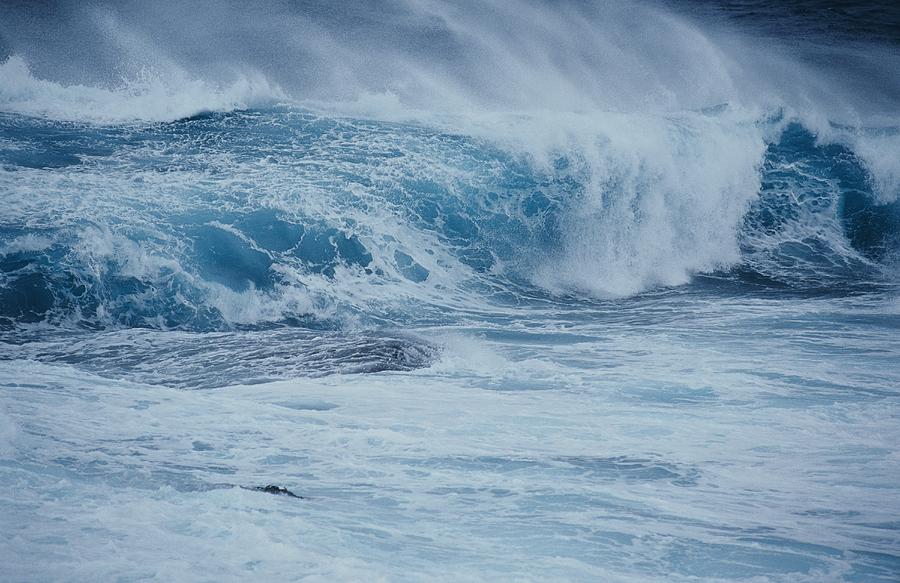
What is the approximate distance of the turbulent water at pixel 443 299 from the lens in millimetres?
4777

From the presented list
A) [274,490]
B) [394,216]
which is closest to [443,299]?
[394,216]

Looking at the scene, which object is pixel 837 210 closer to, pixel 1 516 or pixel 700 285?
pixel 700 285

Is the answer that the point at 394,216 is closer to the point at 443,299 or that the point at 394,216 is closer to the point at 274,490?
the point at 443,299

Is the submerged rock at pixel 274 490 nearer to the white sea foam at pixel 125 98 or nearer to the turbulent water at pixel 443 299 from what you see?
the turbulent water at pixel 443 299

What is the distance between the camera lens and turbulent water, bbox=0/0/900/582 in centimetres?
478

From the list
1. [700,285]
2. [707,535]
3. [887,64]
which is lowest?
[707,535]

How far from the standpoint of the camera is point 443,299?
11.5 m

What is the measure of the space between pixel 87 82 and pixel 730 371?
692 inches

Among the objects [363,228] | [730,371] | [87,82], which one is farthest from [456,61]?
[730,371]

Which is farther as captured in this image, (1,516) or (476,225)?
(476,225)

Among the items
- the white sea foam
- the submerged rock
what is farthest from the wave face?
the submerged rock

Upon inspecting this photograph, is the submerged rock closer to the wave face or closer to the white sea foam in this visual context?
the wave face

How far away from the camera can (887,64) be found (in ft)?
78.5

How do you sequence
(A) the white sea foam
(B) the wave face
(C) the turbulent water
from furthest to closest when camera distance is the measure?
1. (A) the white sea foam
2. (B) the wave face
3. (C) the turbulent water
